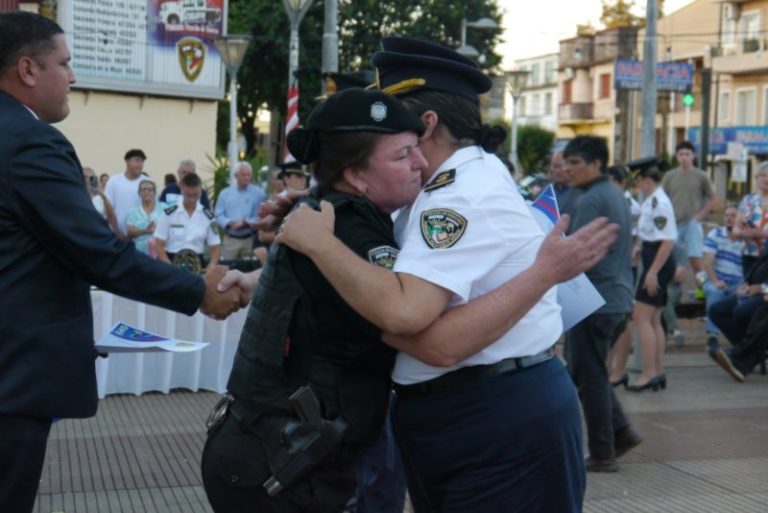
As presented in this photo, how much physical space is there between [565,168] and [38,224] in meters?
4.88

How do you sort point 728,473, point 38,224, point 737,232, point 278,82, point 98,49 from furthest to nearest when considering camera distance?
point 278,82, point 98,49, point 737,232, point 728,473, point 38,224

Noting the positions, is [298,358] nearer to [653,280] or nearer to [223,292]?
[223,292]

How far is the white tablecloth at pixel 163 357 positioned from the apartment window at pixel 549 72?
102m

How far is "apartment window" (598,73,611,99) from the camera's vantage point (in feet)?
258

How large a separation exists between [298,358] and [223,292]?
2.43 ft

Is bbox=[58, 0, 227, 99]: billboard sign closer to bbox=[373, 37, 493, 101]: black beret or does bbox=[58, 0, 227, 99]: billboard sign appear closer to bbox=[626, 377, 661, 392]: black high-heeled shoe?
bbox=[626, 377, 661, 392]: black high-heeled shoe

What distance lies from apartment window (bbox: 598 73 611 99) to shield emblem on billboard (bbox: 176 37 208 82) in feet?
161

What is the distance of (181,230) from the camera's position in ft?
40.6

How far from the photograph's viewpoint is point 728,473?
7434mm

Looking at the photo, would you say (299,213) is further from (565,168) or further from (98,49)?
(98,49)

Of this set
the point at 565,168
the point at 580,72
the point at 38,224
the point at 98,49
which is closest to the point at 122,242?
the point at 38,224

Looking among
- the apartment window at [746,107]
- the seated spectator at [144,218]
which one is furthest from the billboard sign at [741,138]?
the seated spectator at [144,218]

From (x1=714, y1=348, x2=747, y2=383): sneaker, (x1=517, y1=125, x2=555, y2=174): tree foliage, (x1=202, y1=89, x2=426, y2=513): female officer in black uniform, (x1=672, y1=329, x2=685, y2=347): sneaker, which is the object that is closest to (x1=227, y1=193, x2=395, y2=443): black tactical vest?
(x1=202, y1=89, x2=426, y2=513): female officer in black uniform

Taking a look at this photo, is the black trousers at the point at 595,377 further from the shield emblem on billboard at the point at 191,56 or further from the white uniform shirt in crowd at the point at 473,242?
the shield emblem on billboard at the point at 191,56
